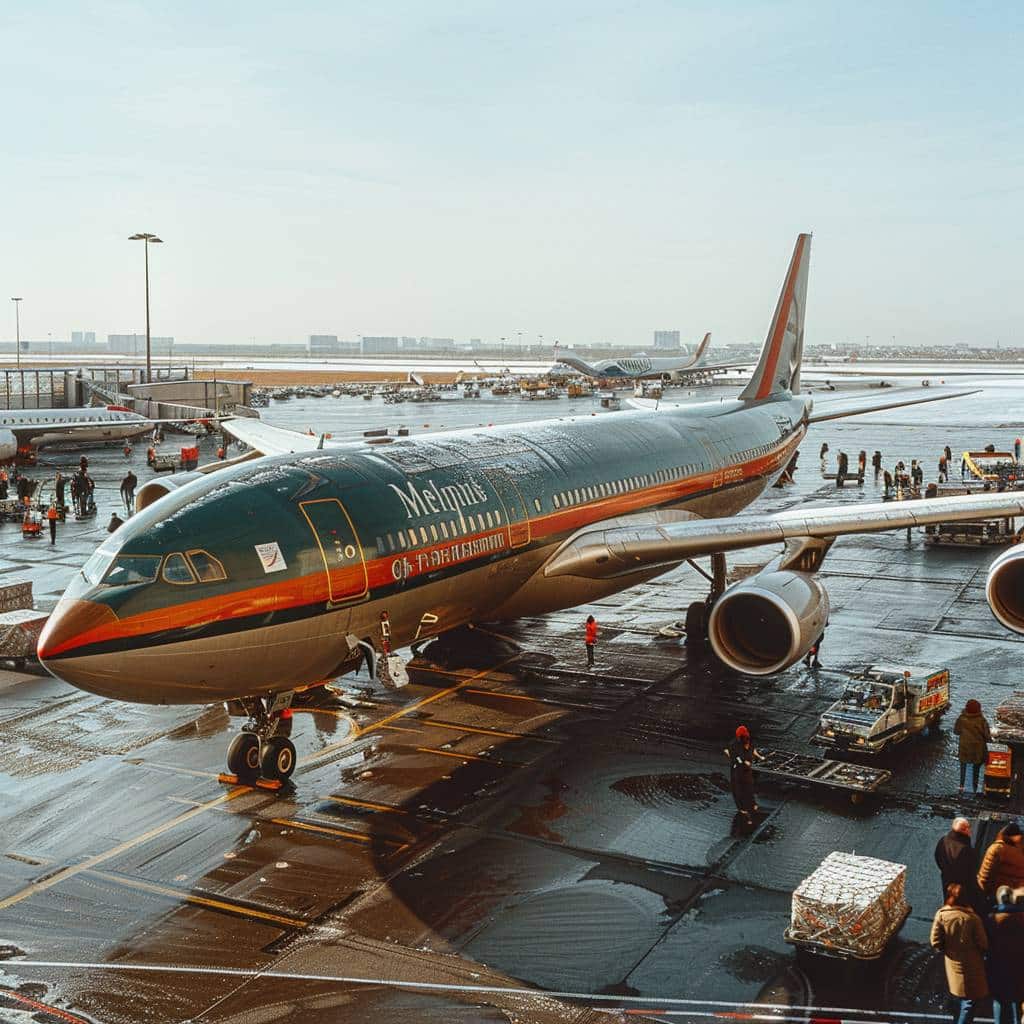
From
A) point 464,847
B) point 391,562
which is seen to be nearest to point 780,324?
point 391,562

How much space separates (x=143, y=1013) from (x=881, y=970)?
756cm

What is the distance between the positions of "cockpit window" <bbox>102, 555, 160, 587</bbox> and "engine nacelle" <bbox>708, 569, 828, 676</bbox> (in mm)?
8950

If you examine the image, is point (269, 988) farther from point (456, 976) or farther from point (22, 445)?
point (22, 445)

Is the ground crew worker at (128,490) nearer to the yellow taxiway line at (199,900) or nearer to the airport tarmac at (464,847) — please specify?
the airport tarmac at (464,847)

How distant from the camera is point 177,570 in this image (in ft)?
46.7

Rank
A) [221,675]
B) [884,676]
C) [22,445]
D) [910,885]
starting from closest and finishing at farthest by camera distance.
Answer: [910,885] < [221,675] < [884,676] < [22,445]

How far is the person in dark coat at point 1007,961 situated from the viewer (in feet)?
31.1

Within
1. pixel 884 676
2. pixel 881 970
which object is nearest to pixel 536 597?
pixel 884 676

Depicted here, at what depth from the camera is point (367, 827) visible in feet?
49.0

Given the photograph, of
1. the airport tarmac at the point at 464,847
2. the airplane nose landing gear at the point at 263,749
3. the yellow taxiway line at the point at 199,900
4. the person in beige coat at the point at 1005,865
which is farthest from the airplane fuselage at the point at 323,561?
the person in beige coat at the point at 1005,865

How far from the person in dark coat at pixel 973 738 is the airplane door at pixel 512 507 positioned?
7.94m

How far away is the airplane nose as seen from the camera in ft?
43.6

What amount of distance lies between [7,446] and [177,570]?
47504 millimetres

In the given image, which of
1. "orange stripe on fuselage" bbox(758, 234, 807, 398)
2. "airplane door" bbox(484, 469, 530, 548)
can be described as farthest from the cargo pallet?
"orange stripe on fuselage" bbox(758, 234, 807, 398)
